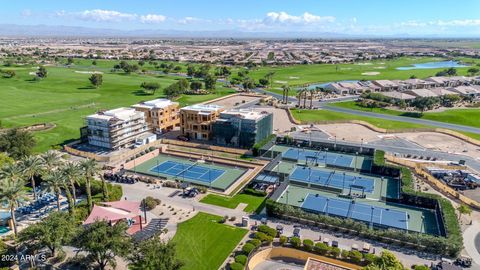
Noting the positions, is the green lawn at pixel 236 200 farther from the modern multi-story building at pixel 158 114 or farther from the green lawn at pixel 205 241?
the modern multi-story building at pixel 158 114

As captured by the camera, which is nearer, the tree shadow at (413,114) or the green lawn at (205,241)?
the green lawn at (205,241)

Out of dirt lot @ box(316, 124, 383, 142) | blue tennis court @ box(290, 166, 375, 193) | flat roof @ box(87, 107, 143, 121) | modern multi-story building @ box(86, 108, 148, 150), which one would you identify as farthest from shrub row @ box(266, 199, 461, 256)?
flat roof @ box(87, 107, 143, 121)

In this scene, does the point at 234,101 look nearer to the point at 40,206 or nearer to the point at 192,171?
the point at 192,171

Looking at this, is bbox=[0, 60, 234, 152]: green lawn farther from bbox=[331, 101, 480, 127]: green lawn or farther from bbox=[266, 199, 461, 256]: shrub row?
bbox=[331, 101, 480, 127]: green lawn

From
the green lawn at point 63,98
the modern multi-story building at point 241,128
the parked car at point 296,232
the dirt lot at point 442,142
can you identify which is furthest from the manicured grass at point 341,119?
the parked car at point 296,232

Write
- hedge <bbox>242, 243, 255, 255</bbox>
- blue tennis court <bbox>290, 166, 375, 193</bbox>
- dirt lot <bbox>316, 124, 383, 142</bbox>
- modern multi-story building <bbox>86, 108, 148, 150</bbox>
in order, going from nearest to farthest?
hedge <bbox>242, 243, 255, 255</bbox>, blue tennis court <bbox>290, 166, 375, 193</bbox>, modern multi-story building <bbox>86, 108, 148, 150</bbox>, dirt lot <bbox>316, 124, 383, 142</bbox>

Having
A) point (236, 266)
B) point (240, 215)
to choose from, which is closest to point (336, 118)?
point (240, 215)
